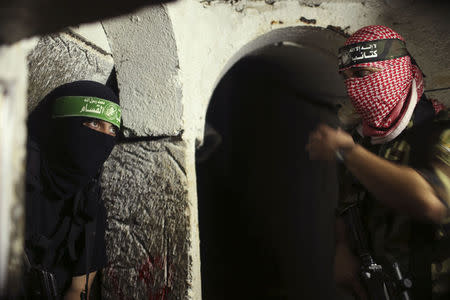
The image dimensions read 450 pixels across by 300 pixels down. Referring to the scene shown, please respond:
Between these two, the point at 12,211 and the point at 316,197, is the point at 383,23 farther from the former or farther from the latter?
the point at 12,211

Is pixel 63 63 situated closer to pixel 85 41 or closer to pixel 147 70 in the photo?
pixel 85 41

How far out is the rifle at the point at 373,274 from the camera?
1381 mm


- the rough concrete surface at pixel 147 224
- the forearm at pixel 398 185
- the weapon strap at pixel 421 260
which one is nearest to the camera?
the forearm at pixel 398 185

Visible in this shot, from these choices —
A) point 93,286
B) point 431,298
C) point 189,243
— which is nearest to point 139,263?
point 189,243

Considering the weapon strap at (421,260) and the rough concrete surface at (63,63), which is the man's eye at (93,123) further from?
the weapon strap at (421,260)

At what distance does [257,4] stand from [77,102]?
1179 mm

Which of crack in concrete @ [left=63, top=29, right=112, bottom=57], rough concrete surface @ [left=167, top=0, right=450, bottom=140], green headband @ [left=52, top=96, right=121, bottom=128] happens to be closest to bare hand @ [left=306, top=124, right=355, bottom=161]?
rough concrete surface @ [left=167, top=0, right=450, bottom=140]

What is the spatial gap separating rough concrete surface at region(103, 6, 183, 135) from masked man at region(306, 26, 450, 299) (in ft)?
2.42

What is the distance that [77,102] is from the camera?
1759mm

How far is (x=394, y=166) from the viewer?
50.0 inches

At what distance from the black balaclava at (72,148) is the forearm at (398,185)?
4.28 feet

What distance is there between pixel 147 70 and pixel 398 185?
129 centimetres

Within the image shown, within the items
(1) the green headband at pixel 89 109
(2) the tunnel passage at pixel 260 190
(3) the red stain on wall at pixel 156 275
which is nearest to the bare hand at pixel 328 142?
(3) the red stain on wall at pixel 156 275

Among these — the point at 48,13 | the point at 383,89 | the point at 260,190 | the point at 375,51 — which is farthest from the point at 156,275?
the point at 260,190
